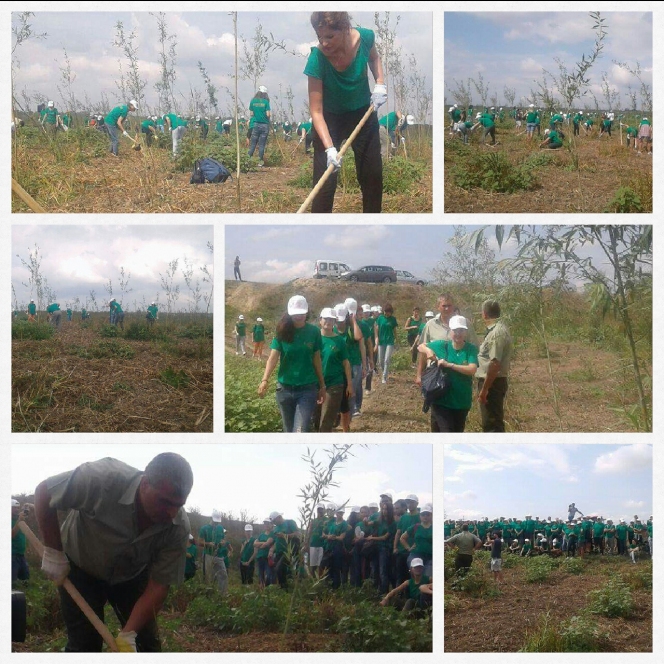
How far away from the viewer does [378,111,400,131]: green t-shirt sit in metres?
5.20

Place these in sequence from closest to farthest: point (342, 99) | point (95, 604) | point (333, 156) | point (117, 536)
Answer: point (117, 536) → point (95, 604) → point (333, 156) → point (342, 99)

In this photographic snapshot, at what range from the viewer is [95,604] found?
14.1 feet

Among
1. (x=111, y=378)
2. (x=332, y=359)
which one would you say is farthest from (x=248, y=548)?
(x=111, y=378)

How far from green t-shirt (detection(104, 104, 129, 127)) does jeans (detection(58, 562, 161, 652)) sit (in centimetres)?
292

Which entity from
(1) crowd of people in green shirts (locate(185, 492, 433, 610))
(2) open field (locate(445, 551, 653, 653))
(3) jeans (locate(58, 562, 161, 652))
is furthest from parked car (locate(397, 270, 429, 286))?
(3) jeans (locate(58, 562, 161, 652))

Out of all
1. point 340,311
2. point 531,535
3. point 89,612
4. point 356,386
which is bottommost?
point 89,612

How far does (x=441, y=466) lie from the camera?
4.84 meters

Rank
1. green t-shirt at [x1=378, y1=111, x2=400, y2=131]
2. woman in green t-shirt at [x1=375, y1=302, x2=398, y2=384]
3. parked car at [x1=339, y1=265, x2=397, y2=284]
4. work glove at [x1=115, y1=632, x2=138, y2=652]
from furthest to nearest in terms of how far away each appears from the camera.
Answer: green t-shirt at [x1=378, y1=111, x2=400, y2=131]
woman in green t-shirt at [x1=375, y1=302, x2=398, y2=384]
parked car at [x1=339, y1=265, x2=397, y2=284]
work glove at [x1=115, y1=632, x2=138, y2=652]

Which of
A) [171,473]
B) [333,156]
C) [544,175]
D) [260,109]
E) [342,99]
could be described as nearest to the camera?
[171,473]

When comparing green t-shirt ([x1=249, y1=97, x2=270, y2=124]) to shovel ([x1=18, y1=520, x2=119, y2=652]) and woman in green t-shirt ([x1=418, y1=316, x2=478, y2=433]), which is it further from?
shovel ([x1=18, y1=520, x2=119, y2=652])

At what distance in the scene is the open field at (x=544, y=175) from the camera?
5.02m

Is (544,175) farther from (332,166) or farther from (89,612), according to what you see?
(89,612)

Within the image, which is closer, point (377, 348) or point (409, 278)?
point (409, 278)

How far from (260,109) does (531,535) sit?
3.28 m
